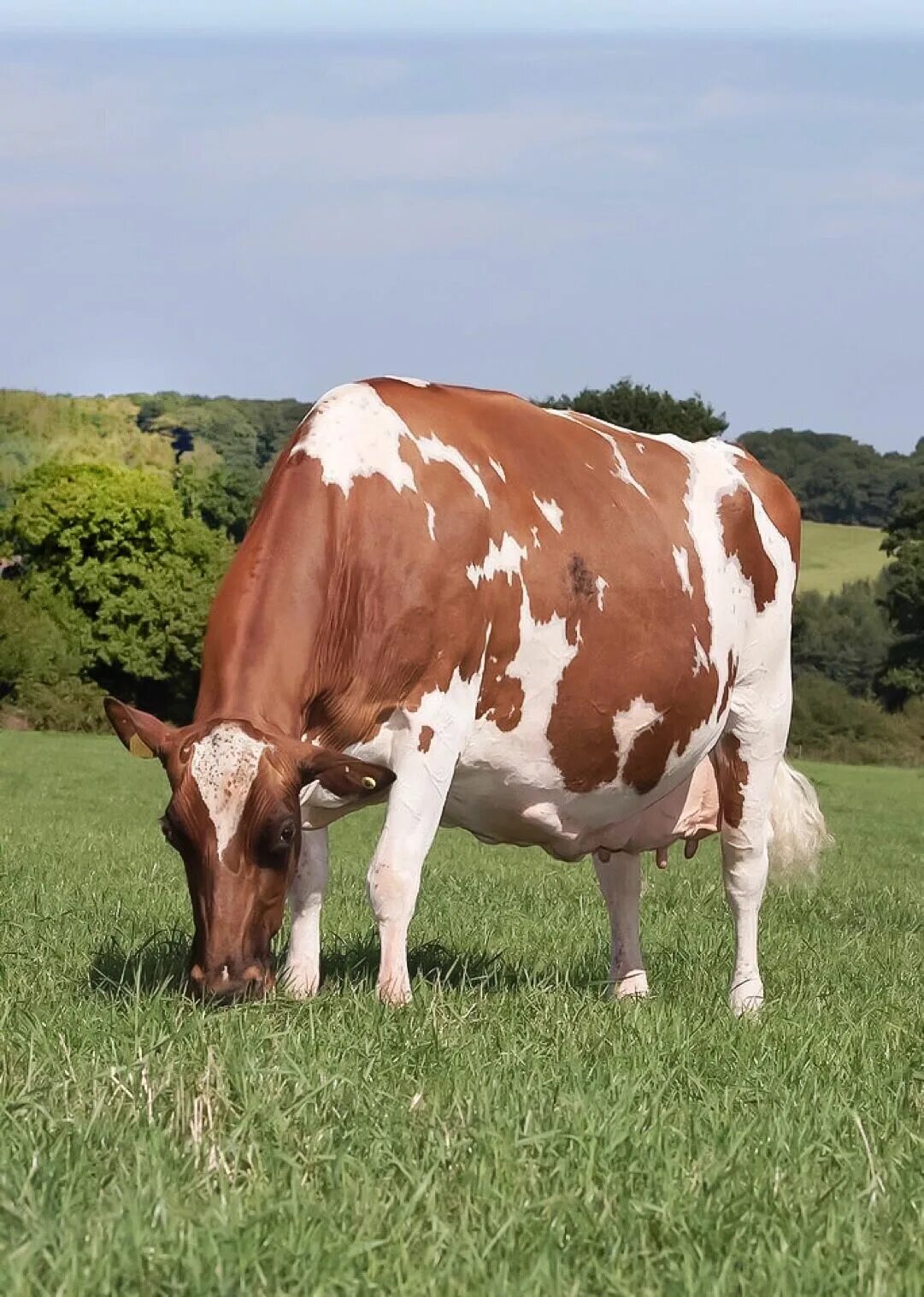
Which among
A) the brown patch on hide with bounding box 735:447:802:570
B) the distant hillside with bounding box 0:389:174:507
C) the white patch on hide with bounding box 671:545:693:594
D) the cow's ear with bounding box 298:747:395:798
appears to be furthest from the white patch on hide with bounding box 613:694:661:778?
the distant hillside with bounding box 0:389:174:507

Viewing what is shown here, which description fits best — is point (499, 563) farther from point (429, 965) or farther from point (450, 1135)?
point (450, 1135)

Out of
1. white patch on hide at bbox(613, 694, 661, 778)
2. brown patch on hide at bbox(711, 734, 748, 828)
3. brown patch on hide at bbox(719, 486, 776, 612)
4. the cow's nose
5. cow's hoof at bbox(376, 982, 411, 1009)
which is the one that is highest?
brown patch on hide at bbox(719, 486, 776, 612)

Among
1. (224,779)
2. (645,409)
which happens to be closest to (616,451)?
(224,779)

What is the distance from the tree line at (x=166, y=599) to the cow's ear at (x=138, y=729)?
47082mm

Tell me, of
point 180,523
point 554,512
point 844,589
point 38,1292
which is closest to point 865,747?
point 180,523

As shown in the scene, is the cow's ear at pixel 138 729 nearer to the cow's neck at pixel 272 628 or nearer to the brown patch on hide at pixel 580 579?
the cow's neck at pixel 272 628

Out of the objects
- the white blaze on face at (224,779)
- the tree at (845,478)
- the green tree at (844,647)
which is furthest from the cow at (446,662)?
the tree at (845,478)

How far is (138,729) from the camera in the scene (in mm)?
6172

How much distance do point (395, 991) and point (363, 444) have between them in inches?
83.8

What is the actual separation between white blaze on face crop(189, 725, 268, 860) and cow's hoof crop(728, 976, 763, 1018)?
294 centimetres

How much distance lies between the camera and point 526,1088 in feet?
15.5

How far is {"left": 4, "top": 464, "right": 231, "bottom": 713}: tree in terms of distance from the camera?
75875 mm

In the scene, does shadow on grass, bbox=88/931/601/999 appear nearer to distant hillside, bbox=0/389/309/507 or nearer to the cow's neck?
the cow's neck

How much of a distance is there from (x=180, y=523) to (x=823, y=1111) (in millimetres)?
80011
